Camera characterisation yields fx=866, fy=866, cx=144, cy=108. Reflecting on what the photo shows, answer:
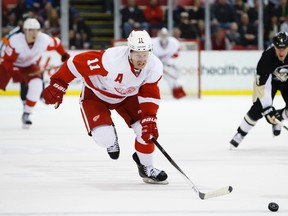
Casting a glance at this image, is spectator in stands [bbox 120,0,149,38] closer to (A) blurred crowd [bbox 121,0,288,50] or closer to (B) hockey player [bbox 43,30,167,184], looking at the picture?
(A) blurred crowd [bbox 121,0,288,50]

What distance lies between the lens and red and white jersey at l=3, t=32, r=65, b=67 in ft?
29.5

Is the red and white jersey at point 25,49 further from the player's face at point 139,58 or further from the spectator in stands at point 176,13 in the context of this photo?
the spectator in stands at point 176,13

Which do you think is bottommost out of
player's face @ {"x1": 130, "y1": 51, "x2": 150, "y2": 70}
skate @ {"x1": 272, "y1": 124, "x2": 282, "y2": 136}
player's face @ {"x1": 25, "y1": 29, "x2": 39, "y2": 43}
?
skate @ {"x1": 272, "y1": 124, "x2": 282, "y2": 136}

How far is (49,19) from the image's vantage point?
13.7 meters

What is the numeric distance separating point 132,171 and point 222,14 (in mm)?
8782

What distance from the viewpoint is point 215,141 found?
25.0ft

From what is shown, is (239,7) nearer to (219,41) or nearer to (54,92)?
(219,41)

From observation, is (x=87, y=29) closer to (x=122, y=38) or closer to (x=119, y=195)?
(x=122, y=38)

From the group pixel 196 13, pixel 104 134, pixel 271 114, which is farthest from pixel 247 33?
pixel 104 134

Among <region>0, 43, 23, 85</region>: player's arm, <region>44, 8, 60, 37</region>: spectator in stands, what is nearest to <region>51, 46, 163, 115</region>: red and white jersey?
<region>0, 43, 23, 85</region>: player's arm

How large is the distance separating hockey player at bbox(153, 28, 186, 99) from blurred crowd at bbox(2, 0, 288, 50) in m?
0.73

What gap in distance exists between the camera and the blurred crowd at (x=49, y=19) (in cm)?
1372

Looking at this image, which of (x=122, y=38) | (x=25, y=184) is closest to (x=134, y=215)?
(x=25, y=184)

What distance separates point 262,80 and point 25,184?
2.25 m
